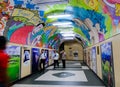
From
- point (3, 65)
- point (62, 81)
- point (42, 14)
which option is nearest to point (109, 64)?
point (62, 81)

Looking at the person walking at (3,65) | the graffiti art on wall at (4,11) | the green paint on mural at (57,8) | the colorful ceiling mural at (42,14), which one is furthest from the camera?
the green paint on mural at (57,8)

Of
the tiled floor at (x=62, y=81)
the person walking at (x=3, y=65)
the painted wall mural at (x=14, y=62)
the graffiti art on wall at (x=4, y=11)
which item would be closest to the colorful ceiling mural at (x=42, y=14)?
the graffiti art on wall at (x=4, y=11)

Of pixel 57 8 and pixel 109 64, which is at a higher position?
pixel 57 8

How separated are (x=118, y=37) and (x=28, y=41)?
20.0 ft

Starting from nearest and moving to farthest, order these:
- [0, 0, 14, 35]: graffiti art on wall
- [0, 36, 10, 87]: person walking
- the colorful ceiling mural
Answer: [0, 36, 10, 87]: person walking, the colorful ceiling mural, [0, 0, 14, 35]: graffiti art on wall

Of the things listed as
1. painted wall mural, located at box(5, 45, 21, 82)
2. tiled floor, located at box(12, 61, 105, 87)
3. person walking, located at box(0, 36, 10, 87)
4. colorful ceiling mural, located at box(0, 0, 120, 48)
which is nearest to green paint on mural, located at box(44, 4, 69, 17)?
colorful ceiling mural, located at box(0, 0, 120, 48)

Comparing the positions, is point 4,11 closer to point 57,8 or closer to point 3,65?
point 57,8

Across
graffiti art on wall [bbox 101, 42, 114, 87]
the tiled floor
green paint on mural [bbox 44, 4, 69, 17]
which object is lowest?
the tiled floor

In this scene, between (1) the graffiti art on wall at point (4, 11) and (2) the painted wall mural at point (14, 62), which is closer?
(1) the graffiti art on wall at point (4, 11)

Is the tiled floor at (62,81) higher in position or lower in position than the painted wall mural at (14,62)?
lower

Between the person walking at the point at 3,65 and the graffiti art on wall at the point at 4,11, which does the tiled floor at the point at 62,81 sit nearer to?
the graffiti art on wall at the point at 4,11

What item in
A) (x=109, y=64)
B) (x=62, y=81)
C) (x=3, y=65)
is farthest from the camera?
(x=62, y=81)

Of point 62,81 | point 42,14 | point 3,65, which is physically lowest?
point 62,81

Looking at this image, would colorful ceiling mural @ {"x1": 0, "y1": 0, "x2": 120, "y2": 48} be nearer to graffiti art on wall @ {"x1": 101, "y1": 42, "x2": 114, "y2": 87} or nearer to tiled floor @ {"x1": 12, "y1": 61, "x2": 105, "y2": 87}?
graffiti art on wall @ {"x1": 101, "y1": 42, "x2": 114, "y2": 87}
